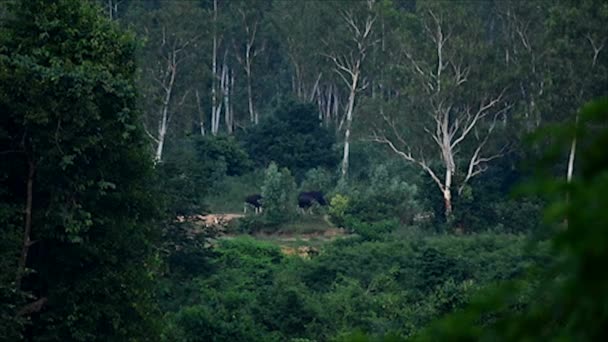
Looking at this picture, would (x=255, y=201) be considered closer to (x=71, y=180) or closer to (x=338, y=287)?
(x=338, y=287)

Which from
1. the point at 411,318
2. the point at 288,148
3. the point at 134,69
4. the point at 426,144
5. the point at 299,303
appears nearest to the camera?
the point at 134,69

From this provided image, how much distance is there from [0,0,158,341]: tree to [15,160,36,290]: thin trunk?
0.01m

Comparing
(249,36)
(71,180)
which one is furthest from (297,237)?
(71,180)

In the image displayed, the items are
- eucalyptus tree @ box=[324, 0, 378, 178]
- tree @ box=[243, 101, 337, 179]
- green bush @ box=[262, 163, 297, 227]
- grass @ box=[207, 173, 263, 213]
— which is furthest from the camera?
eucalyptus tree @ box=[324, 0, 378, 178]

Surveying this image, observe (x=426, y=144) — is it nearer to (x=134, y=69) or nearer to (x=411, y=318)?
(x=411, y=318)

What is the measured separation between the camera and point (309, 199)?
35094 mm

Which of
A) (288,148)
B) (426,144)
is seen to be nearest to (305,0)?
(288,148)

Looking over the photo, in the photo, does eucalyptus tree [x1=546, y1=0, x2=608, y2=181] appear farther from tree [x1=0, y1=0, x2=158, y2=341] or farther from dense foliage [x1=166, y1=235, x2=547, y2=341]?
tree [x1=0, y1=0, x2=158, y2=341]

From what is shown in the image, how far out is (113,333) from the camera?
45.5 ft

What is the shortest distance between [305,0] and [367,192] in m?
14.8

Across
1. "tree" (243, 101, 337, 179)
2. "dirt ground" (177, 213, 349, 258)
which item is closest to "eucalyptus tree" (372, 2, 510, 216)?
"dirt ground" (177, 213, 349, 258)

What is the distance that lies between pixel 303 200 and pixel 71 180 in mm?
21049

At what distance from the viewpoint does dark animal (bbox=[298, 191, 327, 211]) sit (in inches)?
1377

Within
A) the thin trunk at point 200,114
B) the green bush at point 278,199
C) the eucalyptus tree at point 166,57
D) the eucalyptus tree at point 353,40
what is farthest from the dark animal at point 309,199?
the thin trunk at point 200,114
